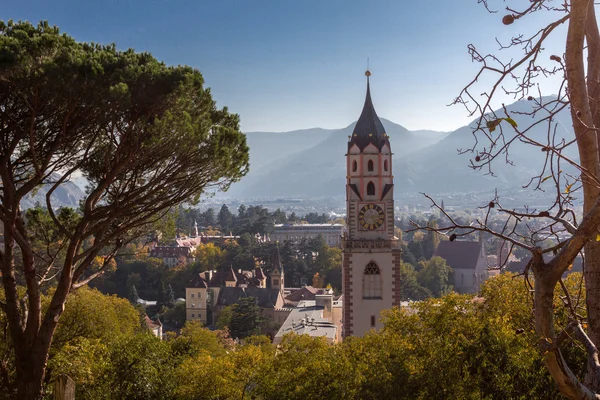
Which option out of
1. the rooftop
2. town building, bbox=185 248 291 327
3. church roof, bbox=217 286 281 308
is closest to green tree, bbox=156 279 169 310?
town building, bbox=185 248 291 327

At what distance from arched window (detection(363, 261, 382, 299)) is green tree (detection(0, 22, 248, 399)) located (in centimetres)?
1180

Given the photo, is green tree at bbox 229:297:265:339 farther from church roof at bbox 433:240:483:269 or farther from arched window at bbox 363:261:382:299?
church roof at bbox 433:240:483:269

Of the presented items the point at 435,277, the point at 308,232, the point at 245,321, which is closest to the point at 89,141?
the point at 245,321

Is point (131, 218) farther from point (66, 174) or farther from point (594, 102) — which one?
point (594, 102)

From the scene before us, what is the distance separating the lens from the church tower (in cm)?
2262

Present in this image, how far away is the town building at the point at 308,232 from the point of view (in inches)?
4631

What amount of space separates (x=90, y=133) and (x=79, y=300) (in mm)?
10374

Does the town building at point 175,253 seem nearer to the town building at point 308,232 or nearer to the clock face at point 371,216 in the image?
the town building at point 308,232

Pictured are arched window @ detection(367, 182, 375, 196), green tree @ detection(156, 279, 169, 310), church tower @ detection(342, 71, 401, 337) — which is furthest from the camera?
→ green tree @ detection(156, 279, 169, 310)

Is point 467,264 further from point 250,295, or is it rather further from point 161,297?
point 161,297

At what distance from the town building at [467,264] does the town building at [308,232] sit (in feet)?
138

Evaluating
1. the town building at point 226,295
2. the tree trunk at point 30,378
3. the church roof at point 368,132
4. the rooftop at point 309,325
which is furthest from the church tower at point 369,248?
the town building at point 226,295

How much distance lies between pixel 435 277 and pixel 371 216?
48.0 m

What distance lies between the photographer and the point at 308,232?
122 m
